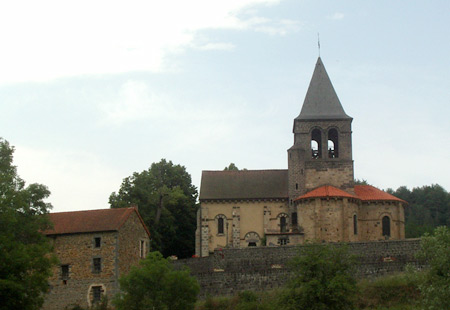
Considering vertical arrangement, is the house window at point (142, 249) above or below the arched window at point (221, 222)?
below

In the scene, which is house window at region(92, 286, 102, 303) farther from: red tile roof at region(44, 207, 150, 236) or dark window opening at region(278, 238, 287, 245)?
dark window opening at region(278, 238, 287, 245)

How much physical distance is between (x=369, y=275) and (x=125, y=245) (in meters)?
15.3

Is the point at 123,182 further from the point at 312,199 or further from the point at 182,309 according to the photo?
the point at 182,309

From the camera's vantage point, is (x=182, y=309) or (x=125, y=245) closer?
(x=182, y=309)

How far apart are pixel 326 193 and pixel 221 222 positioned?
9664 millimetres

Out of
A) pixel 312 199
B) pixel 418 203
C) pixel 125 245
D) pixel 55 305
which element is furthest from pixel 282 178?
pixel 418 203

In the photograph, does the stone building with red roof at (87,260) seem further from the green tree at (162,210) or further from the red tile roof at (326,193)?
the red tile roof at (326,193)

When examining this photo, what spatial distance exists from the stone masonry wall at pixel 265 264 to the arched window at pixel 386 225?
807 centimetres

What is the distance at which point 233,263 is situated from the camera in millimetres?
49812

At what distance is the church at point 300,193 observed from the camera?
5703cm

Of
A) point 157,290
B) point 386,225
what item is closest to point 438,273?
point 157,290

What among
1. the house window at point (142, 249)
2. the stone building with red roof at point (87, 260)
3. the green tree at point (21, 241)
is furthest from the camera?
the house window at point (142, 249)

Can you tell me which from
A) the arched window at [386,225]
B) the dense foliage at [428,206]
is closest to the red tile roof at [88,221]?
the arched window at [386,225]

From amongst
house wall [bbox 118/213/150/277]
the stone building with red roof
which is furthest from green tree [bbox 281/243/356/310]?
house wall [bbox 118/213/150/277]
